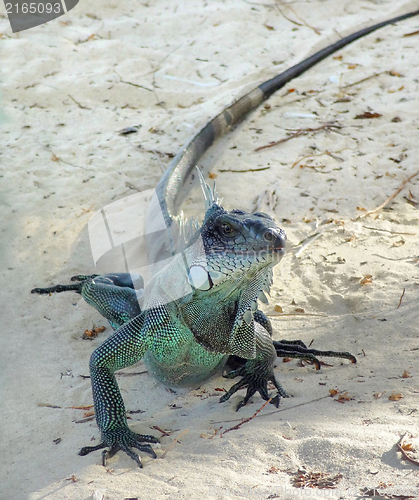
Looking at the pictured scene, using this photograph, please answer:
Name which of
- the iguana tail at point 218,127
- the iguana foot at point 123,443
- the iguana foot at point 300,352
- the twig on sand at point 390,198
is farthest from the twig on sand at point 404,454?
the twig on sand at point 390,198

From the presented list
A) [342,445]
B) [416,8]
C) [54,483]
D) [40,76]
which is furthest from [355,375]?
[416,8]

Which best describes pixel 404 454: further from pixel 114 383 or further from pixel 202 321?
pixel 114 383

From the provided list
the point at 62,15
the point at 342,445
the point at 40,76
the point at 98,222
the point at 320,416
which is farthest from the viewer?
the point at 62,15

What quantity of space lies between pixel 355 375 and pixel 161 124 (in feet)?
13.9

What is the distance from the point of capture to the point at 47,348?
4102 mm

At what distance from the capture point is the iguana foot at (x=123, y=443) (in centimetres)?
290

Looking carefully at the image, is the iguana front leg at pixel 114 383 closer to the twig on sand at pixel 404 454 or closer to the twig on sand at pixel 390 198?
the twig on sand at pixel 404 454

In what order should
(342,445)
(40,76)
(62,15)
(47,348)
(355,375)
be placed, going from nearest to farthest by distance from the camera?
1. (342,445)
2. (355,375)
3. (47,348)
4. (40,76)
5. (62,15)

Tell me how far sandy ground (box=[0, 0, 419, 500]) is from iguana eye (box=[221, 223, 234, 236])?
105 cm

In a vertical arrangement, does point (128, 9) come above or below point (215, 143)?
above

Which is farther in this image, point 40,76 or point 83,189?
point 40,76

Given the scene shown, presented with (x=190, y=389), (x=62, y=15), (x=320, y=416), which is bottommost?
(x=190, y=389)

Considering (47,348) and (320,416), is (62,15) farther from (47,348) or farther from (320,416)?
(320,416)

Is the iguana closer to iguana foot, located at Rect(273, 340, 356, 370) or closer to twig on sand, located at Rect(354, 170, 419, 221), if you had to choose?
iguana foot, located at Rect(273, 340, 356, 370)
